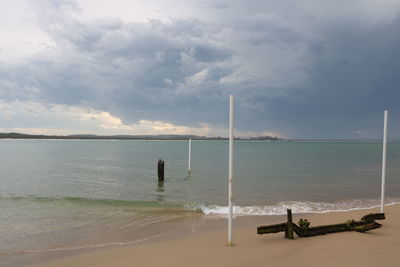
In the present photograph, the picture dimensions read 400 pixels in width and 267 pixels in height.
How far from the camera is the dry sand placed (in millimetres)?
5680

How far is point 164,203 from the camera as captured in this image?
14602mm

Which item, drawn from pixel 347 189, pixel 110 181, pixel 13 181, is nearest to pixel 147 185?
pixel 110 181

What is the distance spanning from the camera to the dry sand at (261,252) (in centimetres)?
568

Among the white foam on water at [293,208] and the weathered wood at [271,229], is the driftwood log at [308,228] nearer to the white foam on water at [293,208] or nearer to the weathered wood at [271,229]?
the weathered wood at [271,229]

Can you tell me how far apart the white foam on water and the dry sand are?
4.22 meters

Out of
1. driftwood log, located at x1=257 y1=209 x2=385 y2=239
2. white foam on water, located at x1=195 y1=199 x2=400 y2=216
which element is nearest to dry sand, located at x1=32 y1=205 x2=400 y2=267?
driftwood log, located at x1=257 y1=209 x2=385 y2=239

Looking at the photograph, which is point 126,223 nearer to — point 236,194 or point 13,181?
point 236,194

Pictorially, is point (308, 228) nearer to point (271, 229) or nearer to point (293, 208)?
point (271, 229)

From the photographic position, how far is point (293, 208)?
12.8 m

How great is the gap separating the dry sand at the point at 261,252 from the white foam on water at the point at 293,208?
4221mm

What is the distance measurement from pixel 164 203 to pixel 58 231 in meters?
5.98

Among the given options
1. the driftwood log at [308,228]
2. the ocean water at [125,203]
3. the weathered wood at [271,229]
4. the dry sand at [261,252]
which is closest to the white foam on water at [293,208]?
the ocean water at [125,203]

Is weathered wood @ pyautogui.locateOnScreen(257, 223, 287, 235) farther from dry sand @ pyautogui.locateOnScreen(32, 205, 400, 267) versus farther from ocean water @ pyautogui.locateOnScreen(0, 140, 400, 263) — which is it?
ocean water @ pyautogui.locateOnScreen(0, 140, 400, 263)

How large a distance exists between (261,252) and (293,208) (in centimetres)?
717
